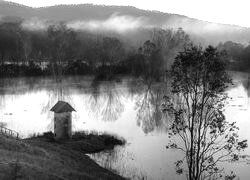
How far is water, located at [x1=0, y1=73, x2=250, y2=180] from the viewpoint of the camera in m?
45.0

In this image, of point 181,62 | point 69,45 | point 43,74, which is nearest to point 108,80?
point 43,74

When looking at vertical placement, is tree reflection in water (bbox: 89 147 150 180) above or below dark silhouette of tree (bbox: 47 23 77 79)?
below

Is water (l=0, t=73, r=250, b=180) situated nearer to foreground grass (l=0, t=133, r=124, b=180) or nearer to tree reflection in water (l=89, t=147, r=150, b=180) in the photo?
tree reflection in water (l=89, t=147, r=150, b=180)

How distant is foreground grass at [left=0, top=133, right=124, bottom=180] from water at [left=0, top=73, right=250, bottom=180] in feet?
7.99

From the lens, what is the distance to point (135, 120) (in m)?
68.7

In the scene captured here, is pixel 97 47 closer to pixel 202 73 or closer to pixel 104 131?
pixel 104 131

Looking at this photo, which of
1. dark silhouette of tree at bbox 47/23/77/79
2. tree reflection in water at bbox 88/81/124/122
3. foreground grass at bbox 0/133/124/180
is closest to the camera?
foreground grass at bbox 0/133/124/180

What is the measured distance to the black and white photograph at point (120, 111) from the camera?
3419 cm

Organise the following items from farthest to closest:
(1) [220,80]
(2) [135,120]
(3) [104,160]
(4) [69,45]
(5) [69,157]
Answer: (4) [69,45] < (2) [135,120] < (3) [104,160] < (5) [69,157] < (1) [220,80]

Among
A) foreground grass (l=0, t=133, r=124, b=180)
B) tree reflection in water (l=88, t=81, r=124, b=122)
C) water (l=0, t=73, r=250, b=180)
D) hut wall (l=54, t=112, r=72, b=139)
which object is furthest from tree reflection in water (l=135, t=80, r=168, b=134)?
hut wall (l=54, t=112, r=72, b=139)

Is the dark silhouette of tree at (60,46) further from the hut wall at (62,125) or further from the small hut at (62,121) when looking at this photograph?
the hut wall at (62,125)

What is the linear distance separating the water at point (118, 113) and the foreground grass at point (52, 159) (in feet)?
7.99

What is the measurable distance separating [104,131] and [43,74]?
2732 inches

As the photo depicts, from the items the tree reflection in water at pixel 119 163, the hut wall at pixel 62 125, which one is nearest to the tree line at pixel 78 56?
the hut wall at pixel 62 125
